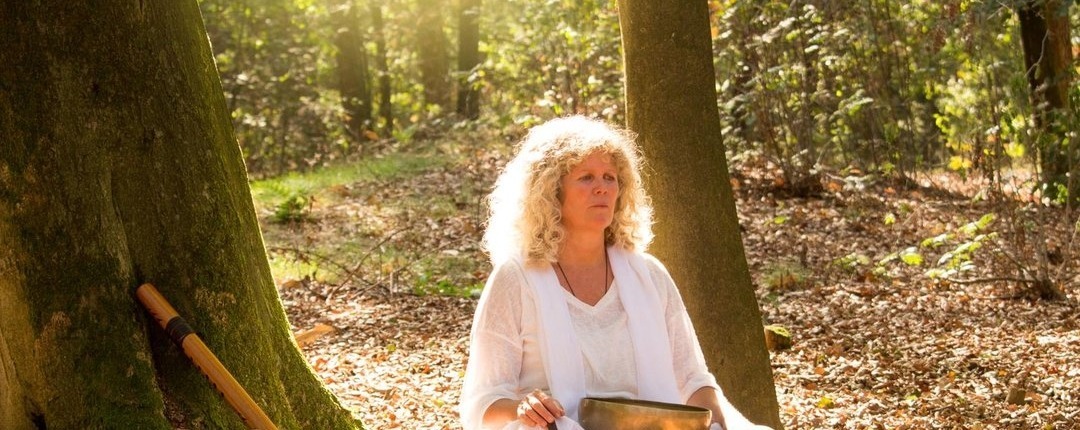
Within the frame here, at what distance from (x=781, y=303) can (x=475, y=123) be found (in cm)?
871

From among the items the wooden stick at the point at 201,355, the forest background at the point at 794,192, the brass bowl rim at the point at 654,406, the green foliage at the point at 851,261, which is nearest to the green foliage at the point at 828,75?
the forest background at the point at 794,192

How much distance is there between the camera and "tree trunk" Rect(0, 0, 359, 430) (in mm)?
3258

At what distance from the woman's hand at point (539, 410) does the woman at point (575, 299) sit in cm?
10

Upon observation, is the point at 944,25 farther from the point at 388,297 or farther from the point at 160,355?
the point at 160,355

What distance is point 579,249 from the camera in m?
3.74

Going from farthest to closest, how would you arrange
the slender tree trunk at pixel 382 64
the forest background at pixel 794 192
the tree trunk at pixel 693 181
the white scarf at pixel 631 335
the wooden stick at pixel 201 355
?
1. the slender tree trunk at pixel 382 64
2. the forest background at pixel 794 192
3. the tree trunk at pixel 693 181
4. the white scarf at pixel 631 335
5. the wooden stick at pixel 201 355

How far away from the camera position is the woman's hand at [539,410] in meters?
3.25

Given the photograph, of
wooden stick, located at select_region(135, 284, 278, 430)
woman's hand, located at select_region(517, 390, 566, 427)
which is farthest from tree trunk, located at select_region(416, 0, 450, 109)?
woman's hand, located at select_region(517, 390, 566, 427)

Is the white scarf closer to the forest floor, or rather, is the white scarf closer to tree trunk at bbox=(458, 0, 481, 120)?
the forest floor

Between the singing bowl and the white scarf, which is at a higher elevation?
the white scarf

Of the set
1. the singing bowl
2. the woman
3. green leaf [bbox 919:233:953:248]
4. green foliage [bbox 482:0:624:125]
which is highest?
green foliage [bbox 482:0:624:125]

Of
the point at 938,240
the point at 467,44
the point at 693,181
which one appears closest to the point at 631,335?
the point at 693,181

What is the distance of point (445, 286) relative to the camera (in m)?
9.22

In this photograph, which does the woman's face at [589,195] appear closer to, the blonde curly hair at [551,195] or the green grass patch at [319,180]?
the blonde curly hair at [551,195]
